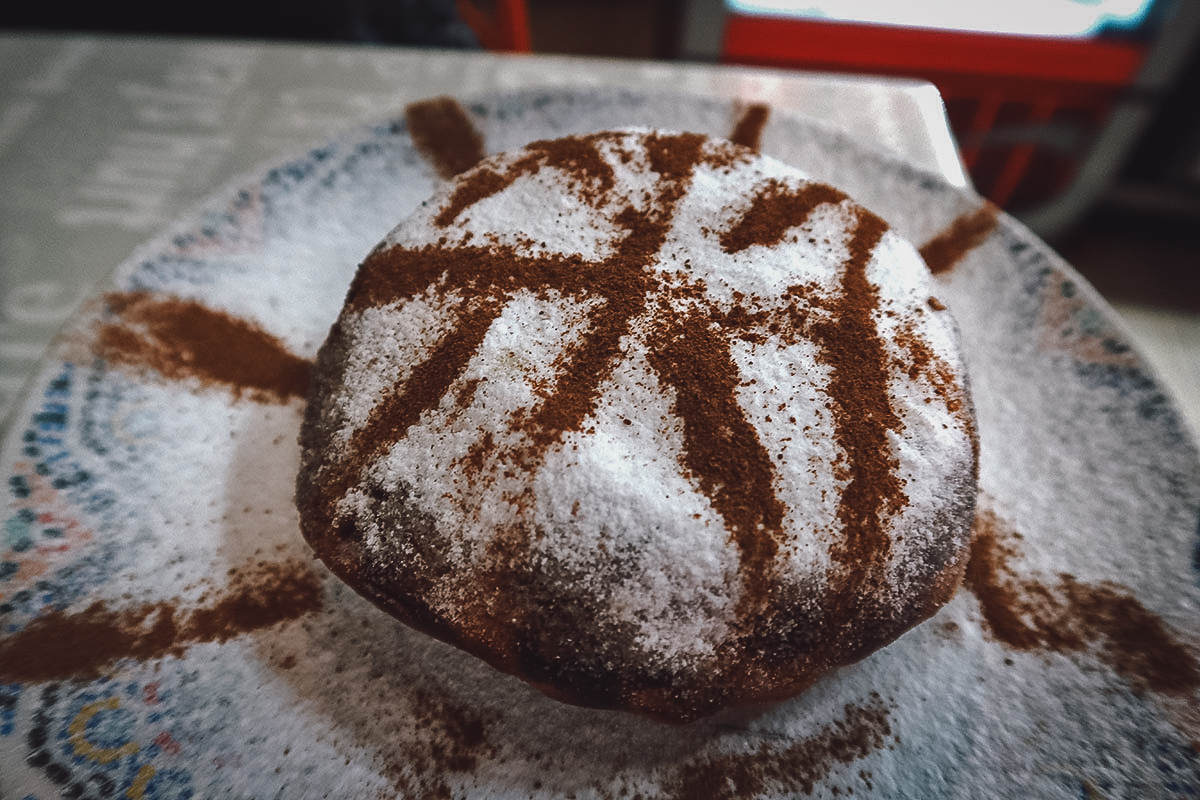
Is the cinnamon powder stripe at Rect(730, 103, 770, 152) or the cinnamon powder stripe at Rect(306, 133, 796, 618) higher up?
the cinnamon powder stripe at Rect(730, 103, 770, 152)

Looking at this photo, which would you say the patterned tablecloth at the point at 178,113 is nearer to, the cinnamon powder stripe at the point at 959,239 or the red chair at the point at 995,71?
the cinnamon powder stripe at the point at 959,239

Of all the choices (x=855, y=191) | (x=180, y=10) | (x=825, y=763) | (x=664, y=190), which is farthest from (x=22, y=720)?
(x=180, y=10)

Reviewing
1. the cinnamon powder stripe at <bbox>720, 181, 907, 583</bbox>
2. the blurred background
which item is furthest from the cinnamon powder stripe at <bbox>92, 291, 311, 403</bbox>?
the blurred background

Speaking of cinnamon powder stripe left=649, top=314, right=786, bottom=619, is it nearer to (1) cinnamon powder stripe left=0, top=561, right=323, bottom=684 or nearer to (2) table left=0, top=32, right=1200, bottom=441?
(1) cinnamon powder stripe left=0, top=561, right=323, bottom=684

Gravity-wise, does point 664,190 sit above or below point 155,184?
above

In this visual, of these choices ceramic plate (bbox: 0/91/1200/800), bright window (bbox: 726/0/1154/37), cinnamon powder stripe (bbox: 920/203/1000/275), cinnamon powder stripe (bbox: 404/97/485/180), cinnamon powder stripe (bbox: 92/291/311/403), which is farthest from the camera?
bright window (bbox: 726/0/1154/37)

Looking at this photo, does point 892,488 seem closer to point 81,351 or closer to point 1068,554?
point 1068,554
